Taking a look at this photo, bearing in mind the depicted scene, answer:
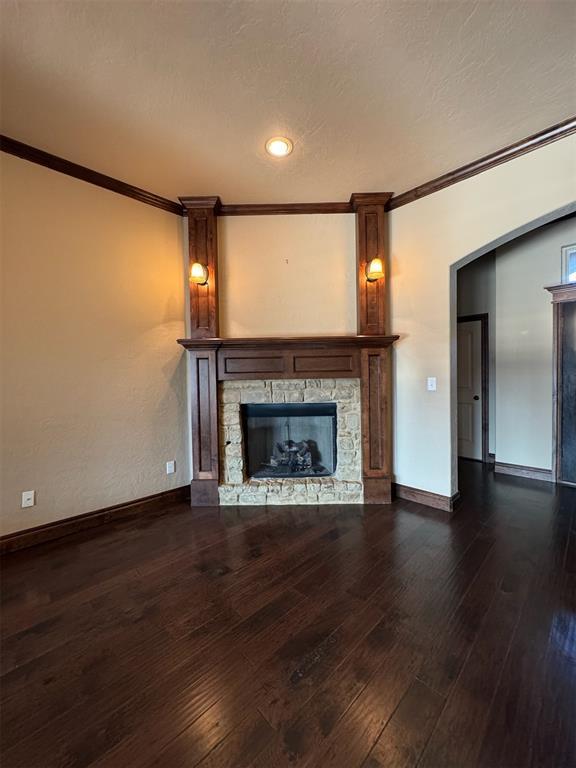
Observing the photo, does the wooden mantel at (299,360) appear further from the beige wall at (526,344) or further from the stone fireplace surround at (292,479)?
the beige wall at (526,344)

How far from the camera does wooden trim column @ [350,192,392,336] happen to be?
9.45ft

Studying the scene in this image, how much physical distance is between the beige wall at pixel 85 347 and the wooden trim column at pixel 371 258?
1.78 metres

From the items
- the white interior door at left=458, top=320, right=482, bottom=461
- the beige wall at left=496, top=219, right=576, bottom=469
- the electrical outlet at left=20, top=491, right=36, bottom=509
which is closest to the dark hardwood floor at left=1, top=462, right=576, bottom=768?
the electrical outlet at left=20, top=491, right=36, bottom=509

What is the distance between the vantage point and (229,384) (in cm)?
296

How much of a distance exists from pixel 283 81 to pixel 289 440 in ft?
9.11

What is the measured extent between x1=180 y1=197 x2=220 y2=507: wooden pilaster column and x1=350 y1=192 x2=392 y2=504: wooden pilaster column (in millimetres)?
1402

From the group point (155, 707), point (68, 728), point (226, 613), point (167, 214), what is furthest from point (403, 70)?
point (68, 728)

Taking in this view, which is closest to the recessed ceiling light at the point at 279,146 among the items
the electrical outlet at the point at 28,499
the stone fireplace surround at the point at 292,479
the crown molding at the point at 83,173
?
the crown molding at the point at 83,173

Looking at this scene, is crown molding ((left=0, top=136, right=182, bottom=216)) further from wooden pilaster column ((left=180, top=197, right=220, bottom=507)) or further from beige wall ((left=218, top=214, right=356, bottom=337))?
beige wall ((left=218, top=214, right=356, bottom=337))

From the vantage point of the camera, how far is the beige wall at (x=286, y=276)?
3018mm

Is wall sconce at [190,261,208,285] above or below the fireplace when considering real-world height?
above

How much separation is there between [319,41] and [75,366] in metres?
2.61

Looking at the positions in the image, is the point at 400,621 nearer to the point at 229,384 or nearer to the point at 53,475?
the point at 229,384

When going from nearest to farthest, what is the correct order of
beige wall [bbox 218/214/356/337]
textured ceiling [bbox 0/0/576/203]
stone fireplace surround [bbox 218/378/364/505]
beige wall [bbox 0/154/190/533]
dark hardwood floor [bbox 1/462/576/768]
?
dark hardwood floor [bbox 1/462/576/768], textured ceiling [bbox 0/0/576/203], beige wall [bbox 0/154/190/533], stone fireplace surround [bbox 218/378/364/505], beige wall [bbox 218/214/356/337]
